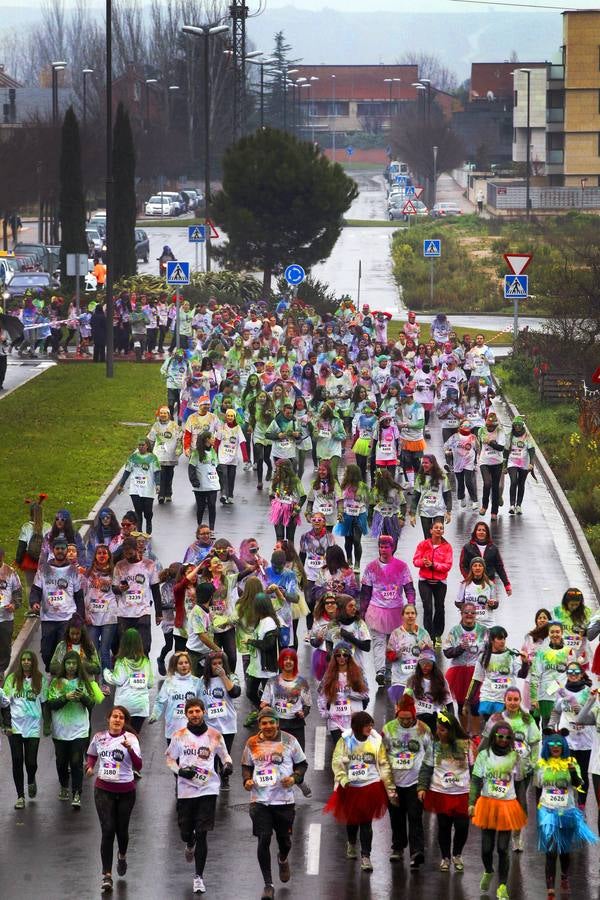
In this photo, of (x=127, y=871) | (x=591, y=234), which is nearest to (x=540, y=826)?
(x=127, y=871)

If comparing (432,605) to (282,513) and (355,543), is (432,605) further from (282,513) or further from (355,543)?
(282,513)

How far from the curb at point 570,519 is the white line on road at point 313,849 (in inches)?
315

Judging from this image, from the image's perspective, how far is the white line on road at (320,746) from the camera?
49.6 feet

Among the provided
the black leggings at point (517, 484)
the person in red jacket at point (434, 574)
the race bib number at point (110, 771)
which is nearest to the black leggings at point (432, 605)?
the person in red jacket at point (434, 574)

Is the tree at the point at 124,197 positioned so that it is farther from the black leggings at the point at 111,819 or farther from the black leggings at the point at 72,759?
the black leggings at the point at 111,819

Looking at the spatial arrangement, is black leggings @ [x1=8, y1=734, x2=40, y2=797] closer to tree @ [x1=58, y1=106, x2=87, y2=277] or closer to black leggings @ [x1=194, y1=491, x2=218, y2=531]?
black leggings @ [x1=194, y1=491, x2=218, y2=531]

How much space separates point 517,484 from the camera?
26.4m

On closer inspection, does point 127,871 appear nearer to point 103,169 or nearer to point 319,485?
point 319,485

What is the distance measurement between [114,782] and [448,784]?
2211 millimetres

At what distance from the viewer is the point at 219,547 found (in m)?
16.9

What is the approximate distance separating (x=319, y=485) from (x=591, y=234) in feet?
209

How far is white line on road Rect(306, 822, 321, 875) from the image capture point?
1281 cm

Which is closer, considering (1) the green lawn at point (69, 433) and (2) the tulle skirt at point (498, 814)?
(2) the tulle skirt at point (498, 814)

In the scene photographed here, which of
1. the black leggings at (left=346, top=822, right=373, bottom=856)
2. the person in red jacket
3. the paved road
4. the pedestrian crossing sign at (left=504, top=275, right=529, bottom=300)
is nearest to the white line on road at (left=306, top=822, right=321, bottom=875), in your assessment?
the paved road
